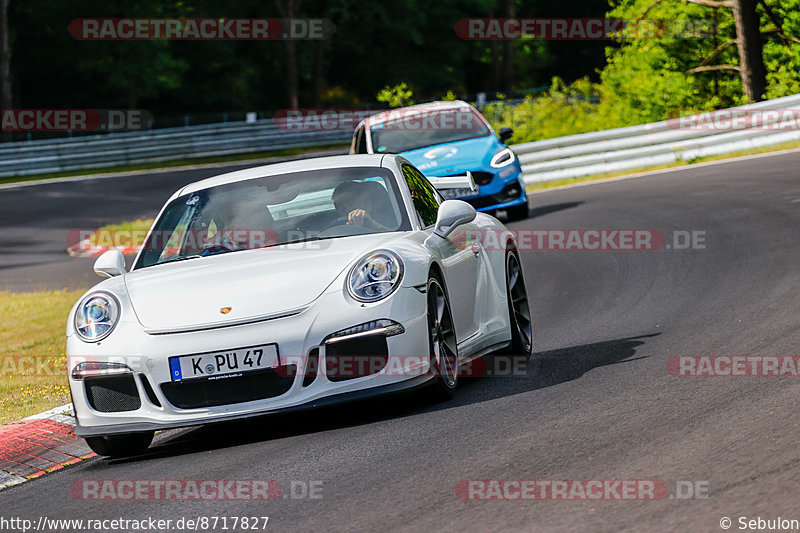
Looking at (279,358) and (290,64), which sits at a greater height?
(290,64)

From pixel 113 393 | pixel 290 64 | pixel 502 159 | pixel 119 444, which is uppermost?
pixel 290 64

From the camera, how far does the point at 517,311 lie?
8320mm

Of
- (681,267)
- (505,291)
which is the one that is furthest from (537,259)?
(505,291)

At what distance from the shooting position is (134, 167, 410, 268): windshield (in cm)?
722

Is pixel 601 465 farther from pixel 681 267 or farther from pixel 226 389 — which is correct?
pixel 681 267

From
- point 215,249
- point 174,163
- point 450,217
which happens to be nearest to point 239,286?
point 215,249

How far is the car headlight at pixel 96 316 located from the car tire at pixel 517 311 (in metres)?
2.65

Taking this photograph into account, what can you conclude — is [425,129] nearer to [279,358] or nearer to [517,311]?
[517,311]

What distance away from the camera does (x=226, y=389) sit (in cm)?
618

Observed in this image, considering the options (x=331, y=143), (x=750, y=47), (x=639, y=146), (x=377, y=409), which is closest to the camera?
(x=377, y=409)

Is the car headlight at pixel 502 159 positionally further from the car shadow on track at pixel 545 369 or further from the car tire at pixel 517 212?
the car shadow on track at pixel 545 369

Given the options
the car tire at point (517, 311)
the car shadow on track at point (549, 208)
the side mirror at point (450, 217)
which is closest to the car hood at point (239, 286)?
the side mirror at point (450, 217)

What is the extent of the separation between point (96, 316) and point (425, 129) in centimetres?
1127

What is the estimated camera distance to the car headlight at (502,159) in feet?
54.1
